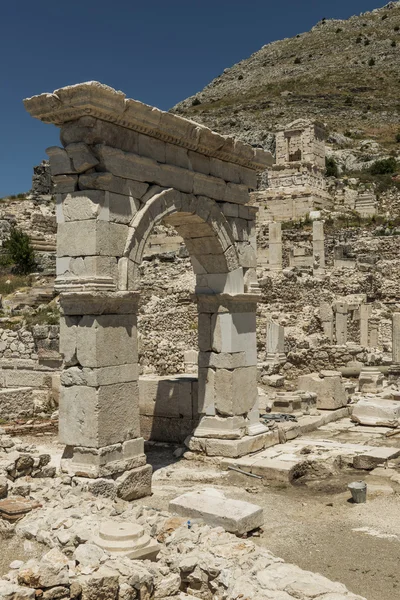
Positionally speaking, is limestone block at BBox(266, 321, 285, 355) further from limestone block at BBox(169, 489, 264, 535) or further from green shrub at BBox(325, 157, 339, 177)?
green shrub at BBox(325, 157, 339, 177)

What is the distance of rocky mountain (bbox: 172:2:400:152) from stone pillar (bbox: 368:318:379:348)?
32.0 meters

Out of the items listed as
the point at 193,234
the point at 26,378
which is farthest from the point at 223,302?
the point at 26,378

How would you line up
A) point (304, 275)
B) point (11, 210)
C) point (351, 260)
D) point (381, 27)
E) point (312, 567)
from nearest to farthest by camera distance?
point (312, 567) < point (304, 275) < point (351, 260) < point (11, 210) < point (381, 27)

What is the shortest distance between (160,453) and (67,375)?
3080mm

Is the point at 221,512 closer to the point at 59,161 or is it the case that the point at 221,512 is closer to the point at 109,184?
the point at 109,184

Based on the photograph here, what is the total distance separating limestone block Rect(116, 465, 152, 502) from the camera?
7.70m

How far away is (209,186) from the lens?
9766 mm

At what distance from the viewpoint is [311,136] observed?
141ft

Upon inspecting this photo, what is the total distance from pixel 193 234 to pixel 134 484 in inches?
157

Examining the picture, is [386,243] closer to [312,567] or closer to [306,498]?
[306,498]

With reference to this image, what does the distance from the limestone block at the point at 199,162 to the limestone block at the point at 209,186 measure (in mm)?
134

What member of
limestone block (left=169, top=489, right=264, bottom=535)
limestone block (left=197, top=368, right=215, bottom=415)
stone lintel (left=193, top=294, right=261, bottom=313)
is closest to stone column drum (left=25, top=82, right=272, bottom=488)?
limestone block (left=169, top=489, right=264, bottom=535)

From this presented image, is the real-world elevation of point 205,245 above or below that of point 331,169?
below

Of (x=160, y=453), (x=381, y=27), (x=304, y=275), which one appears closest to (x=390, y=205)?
(x=304, y=275)
